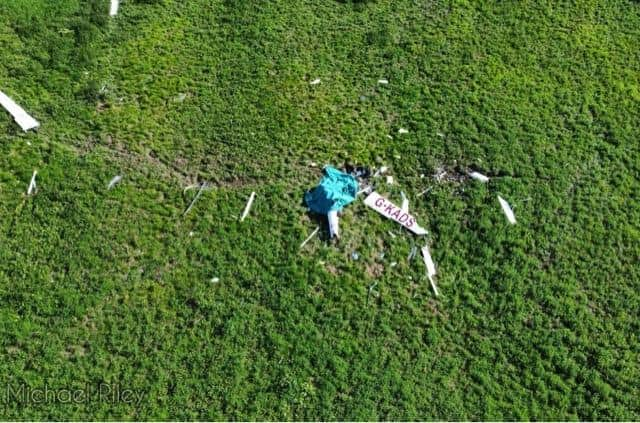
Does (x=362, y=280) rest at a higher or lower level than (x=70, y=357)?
higher

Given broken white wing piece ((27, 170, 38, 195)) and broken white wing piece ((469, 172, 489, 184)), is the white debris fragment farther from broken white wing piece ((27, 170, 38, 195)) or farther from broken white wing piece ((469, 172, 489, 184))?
broken white wing piece ((469, 172, 489, 184))

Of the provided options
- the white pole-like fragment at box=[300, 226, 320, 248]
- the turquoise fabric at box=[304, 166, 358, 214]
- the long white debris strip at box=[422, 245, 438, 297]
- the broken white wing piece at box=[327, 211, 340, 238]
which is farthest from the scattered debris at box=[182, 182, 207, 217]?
the long white debris strip at box=[422, 245, 438, 297]

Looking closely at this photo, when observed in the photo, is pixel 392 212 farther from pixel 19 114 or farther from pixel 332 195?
pixel 19 114

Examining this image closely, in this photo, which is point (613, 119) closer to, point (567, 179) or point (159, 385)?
point (567, 179)

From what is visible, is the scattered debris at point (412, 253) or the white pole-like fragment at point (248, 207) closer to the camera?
the scattered debris at point (412, 253)

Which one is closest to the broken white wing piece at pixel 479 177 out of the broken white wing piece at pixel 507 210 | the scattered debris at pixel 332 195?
the broken white wing piece at pixel 507 210

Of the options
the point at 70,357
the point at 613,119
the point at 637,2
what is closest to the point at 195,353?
the point at 70,357

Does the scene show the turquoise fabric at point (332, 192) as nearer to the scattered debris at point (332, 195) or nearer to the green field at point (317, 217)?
the scattered debris at point (332, 195)
